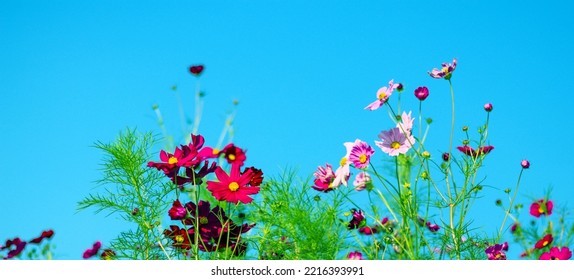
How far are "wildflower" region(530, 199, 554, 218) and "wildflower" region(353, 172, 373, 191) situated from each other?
57 centimetres

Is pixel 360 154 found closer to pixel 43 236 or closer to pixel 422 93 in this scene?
pixel 422 93

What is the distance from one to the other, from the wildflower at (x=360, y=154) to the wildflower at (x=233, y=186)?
277 millimetres

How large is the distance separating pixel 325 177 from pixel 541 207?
2.30ft

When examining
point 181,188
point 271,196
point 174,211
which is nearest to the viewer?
point 174,211

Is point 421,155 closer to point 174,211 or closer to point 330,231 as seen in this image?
point 330,231

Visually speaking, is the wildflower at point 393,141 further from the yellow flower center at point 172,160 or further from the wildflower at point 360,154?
the yellow flower center at point 172,160

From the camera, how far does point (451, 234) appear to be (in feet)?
7.03

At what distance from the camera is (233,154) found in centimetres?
186

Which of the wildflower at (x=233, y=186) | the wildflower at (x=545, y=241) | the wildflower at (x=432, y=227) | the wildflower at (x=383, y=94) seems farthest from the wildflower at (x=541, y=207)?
the wildflower at (x=233, y=186)

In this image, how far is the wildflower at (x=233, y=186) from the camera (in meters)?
1.89

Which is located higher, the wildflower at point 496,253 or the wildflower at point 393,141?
the wildflower at point 393,141

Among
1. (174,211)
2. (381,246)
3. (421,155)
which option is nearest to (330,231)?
(381,246)
